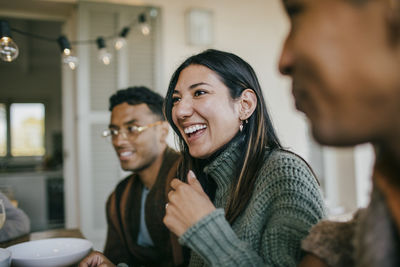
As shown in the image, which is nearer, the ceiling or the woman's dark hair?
the woman's dark hair

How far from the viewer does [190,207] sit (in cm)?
85

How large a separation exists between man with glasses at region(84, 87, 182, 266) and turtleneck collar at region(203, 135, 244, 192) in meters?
0.63

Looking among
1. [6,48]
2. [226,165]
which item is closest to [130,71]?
[6,48]

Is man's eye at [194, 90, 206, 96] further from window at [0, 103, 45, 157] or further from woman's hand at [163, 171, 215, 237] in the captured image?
window at [0, 103, 45, 157]

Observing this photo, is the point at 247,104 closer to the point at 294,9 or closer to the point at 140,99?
the point at 294,9

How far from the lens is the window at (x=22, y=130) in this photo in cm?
717

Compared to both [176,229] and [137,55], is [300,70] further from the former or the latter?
[137,55]

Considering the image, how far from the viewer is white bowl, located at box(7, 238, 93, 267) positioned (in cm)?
100

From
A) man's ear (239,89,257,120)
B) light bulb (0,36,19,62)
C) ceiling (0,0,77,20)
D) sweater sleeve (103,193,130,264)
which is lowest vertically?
sweater sleeve (103,193,130,264)

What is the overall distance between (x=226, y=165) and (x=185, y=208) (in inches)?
14.3

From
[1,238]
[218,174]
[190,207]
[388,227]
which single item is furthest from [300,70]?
[1,238]

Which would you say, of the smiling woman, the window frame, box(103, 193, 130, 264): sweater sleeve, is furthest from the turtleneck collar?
the window frame

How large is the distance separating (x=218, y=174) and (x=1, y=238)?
1.02m

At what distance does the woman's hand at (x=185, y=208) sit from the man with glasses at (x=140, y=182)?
0.87 m
